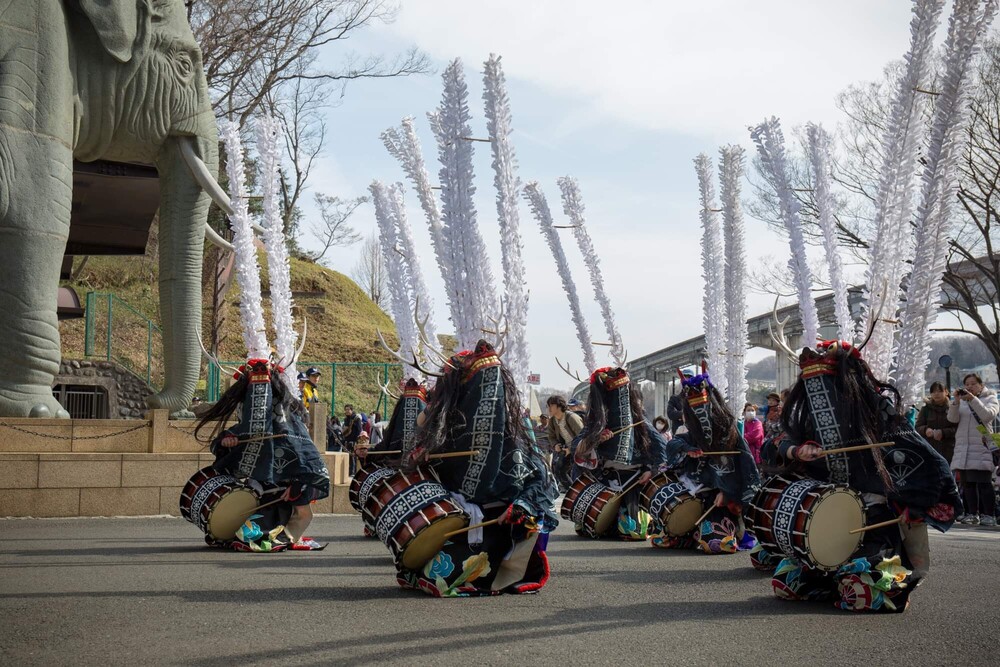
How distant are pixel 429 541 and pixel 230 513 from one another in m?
3.05

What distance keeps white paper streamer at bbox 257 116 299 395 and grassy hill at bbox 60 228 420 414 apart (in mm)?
10126

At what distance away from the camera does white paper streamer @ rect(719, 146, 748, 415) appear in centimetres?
1577

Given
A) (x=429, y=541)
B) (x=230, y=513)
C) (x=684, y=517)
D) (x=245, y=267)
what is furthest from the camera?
(x=245, y=267)

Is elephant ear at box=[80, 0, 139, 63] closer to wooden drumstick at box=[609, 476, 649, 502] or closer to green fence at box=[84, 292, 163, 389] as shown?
wooden drumstick at box=[609, 476, 649, 502]

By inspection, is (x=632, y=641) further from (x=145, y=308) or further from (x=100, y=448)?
(x=145, y=308)

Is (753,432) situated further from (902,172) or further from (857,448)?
(857,448)

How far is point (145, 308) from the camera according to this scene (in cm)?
2927

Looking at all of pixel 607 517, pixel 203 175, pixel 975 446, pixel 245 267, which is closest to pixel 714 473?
pixel 607 517

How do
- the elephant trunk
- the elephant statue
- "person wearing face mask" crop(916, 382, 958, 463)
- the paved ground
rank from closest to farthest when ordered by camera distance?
1. the paved ground
2. the elephant statue
3. "person wearing face mask" crop(916, 382, 958, 463)
4. the elephant trunk

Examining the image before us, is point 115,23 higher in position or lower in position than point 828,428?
higher

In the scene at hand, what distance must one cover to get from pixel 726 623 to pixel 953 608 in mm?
1464

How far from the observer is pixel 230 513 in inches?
327

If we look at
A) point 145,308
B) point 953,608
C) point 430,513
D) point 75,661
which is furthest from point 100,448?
point 145,308

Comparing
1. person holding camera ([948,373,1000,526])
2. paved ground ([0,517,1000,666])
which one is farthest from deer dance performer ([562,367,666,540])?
person holding camera ([948,373,1000,526])
